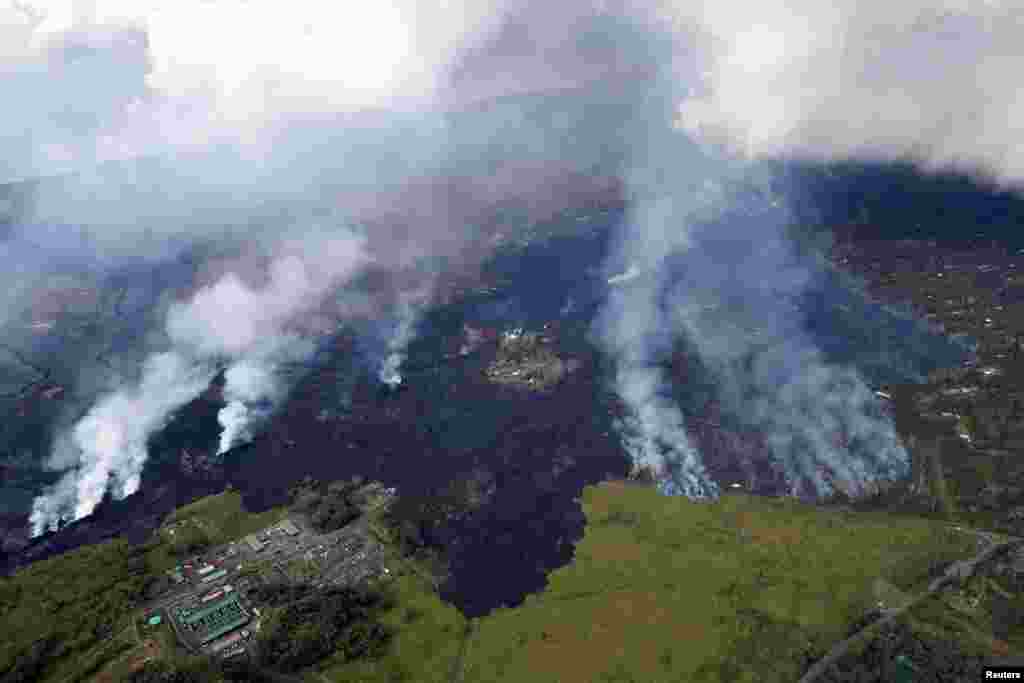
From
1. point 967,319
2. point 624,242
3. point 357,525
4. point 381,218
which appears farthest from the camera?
point 381,218

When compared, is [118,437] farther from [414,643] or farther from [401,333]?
[414,643]

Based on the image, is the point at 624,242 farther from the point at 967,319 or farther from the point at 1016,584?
the point at 1016,584

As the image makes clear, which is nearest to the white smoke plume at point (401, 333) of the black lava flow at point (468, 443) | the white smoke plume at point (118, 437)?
the black lava flow at point (468, 443)

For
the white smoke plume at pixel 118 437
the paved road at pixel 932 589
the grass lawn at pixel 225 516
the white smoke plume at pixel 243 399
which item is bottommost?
the paved road at pixel 932 589

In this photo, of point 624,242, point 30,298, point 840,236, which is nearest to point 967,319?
point 840,236

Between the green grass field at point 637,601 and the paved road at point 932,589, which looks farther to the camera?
the green grass field at point 637,601

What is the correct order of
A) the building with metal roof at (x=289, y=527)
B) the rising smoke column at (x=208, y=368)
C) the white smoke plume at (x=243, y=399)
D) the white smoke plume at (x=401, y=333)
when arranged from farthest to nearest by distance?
the white smoke plume at (x=401, y=333)
the white smoke plume at (x=243, y=399)
the rising smoke column at (x=208, y=368)
the building with metal roof at (x=289, y=527)

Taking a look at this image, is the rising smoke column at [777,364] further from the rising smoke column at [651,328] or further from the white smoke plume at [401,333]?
the white smoke plume at [401,333]

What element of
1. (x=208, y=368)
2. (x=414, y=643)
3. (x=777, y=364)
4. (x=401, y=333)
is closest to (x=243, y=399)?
(x=208, y=368)
